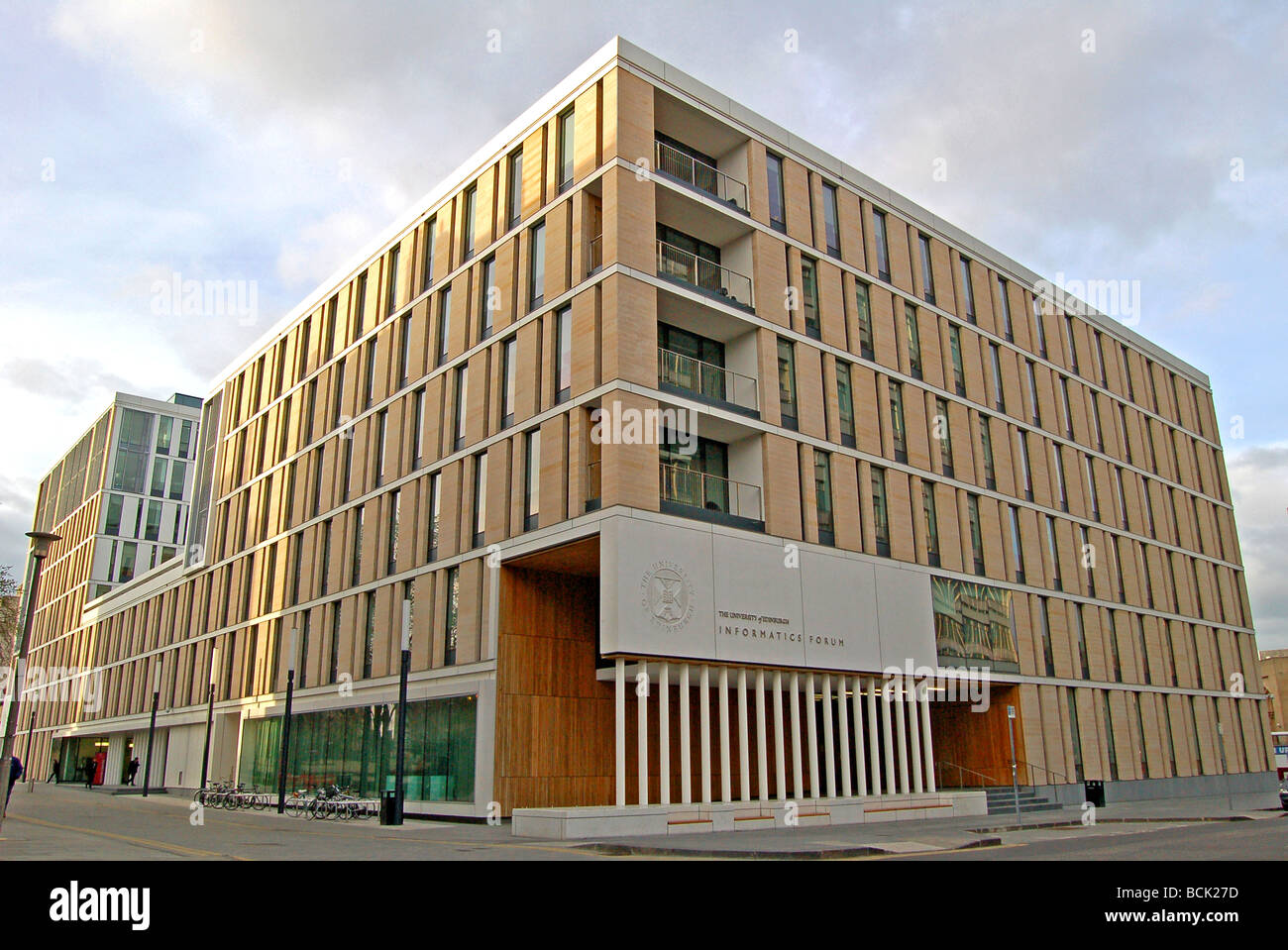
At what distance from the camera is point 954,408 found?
126 ft

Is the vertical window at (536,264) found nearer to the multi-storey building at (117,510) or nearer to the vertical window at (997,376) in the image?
the vertical window at (997,376)

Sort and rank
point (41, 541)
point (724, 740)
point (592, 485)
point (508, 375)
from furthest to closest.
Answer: point (508, 375), point (592, 485), point (724, 740), point (41, 541)

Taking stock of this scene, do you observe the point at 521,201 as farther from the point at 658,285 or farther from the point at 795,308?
the point at 795,308

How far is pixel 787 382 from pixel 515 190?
11.7 meters

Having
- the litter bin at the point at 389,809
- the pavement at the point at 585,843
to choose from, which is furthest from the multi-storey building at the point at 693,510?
the pavement at the point at 585,843

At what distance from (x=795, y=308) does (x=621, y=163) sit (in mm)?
8003

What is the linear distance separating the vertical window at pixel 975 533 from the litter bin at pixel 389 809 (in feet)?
75.0

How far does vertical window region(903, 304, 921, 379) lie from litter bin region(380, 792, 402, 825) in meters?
24.2

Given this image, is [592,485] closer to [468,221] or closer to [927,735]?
[468,221]

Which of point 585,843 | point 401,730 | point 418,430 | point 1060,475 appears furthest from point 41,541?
point 1060,475

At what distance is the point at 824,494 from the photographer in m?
31.9

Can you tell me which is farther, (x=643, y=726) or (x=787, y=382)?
(x=787, y=382)
